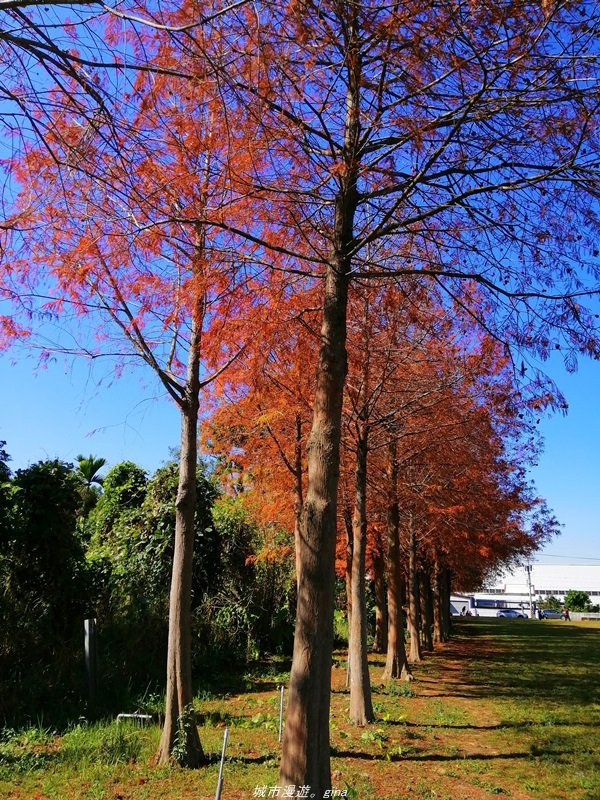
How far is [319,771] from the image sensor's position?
5.28m

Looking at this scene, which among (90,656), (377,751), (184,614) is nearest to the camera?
(184,614)

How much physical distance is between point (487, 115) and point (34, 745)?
9.41m

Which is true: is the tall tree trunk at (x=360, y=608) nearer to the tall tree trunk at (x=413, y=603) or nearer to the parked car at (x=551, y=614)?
the tall tree trunk at (x=413, y=603)

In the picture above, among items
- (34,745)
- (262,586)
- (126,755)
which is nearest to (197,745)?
(126,755)

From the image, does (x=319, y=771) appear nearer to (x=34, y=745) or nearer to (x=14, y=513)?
(x=34, y=745)

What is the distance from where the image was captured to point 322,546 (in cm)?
566

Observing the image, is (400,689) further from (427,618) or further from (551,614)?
(551,614)

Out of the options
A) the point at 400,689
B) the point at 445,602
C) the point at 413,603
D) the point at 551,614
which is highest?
the point at 413,603

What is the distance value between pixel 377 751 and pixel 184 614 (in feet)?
11.2

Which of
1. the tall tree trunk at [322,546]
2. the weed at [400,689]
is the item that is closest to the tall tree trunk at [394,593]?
the weed at [400,689]

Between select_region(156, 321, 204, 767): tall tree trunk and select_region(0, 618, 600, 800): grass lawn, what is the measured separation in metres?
0.31

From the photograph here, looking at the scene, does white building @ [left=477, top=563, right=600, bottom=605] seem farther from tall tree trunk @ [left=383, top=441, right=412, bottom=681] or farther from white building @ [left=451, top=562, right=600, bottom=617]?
tall tree trunk @ [left=383, top=441, right=412, bottom=681]

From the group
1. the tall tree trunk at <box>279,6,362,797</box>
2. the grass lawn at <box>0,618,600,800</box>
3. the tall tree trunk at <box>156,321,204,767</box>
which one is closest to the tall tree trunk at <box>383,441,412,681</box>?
the grass lawn at <box>0,618,600,800</box>

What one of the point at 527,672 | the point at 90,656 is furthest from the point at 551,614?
the point at 90,656
